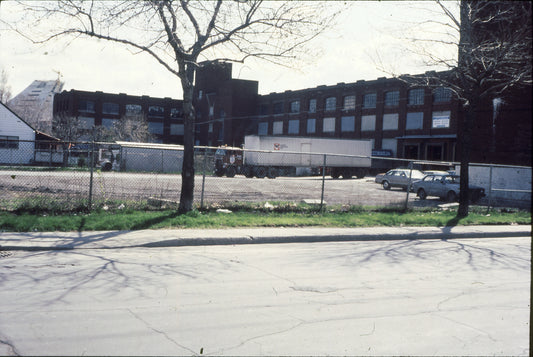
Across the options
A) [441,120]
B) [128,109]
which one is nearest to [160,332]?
[441,120]

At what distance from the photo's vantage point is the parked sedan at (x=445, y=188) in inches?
869

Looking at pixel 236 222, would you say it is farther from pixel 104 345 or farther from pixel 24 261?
pixel 104 345

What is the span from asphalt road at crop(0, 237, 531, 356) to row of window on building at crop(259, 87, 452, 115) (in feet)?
131

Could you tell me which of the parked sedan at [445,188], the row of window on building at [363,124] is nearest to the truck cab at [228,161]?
the parked sedan at [445,188]

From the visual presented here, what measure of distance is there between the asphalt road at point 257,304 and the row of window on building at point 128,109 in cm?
5842

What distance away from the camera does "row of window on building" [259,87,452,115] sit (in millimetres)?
49247

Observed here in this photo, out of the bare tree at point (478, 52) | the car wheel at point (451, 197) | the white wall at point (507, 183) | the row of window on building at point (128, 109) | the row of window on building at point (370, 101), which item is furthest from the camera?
the row of window on building at point (128, 109)

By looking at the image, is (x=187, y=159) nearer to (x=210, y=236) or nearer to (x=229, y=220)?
(x=229, y=220)

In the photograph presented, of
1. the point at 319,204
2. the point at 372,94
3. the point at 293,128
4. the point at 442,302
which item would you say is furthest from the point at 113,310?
the point at 293,128

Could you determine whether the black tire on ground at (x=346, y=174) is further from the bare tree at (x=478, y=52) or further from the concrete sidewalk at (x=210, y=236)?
the concrete sidewalk at (x=210, y=236)

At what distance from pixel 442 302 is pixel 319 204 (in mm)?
9424

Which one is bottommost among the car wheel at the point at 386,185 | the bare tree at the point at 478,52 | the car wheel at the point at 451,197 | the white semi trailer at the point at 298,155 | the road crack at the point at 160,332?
the road crack at the point at 160,332

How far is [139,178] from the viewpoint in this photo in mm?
13984

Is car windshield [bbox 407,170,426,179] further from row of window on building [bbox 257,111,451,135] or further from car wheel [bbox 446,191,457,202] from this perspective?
row of window on building [bbox 257,111,451,135]
